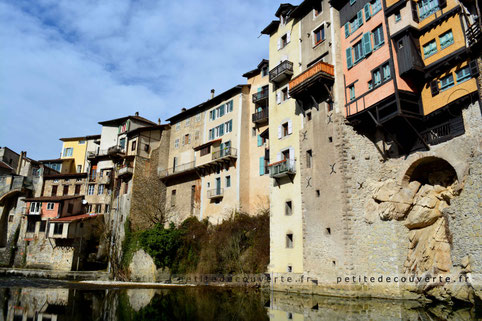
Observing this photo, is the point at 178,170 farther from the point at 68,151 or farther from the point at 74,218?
the point at 68,151

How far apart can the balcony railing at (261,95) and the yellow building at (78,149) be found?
1514 inches

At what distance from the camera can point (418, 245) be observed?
22.3m

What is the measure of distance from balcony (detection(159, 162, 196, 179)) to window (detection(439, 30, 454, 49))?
32.3 m

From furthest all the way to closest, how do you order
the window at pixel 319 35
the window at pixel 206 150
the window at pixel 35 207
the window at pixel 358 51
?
the window at pixel 35 207 → the window at pixel 206 150 → the window at pixel 319 35 → the window at pixel 358 51

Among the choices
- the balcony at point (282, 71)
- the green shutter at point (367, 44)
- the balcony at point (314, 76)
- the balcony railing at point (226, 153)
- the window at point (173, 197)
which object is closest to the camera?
the green shutter at point (367, 44)

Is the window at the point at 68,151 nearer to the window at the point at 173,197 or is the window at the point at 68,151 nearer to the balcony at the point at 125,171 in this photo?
the balcony at the point at 125,171

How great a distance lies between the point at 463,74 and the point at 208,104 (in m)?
33.9

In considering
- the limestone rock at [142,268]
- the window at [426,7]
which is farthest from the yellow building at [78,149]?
the window at [426,7]

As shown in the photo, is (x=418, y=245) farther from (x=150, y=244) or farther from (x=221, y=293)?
(x=150, y=244)

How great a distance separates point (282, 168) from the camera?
99.5 ft

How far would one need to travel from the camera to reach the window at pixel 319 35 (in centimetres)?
3002

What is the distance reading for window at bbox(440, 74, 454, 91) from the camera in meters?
21.5

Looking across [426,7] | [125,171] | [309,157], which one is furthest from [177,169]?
[426,7]


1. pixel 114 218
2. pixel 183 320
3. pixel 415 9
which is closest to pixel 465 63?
pixel 415 9
